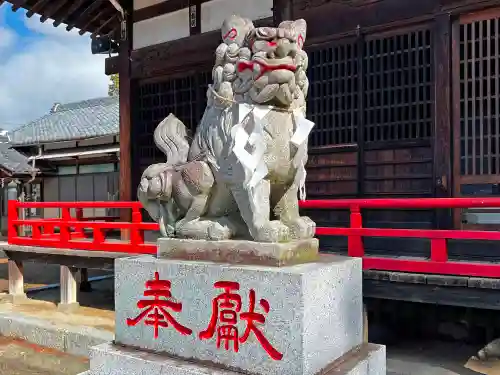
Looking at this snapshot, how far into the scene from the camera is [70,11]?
877 cm

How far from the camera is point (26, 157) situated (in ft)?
55.5

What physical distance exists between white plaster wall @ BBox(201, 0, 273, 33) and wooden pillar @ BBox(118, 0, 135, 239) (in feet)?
5.63

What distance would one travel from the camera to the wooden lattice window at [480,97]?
17.9 feet

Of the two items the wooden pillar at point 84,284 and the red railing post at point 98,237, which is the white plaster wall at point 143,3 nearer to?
the red railing post at point 98,237

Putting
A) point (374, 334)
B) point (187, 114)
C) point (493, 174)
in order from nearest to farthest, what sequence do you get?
1. point (493, 174)
2. point (374, 334)
3. point (187, 114)

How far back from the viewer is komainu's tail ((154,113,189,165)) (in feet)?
10.8

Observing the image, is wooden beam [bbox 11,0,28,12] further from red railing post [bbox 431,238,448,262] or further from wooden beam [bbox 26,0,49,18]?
red railing post [bbox 431,238,448,262]

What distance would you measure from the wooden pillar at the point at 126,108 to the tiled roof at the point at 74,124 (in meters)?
5.42

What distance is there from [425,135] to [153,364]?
4.53 meters

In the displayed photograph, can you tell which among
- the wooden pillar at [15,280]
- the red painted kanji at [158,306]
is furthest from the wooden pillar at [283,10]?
the wooden pillar at [15,280]

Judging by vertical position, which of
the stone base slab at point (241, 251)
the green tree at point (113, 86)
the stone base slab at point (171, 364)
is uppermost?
the green tree at point (113, 86)

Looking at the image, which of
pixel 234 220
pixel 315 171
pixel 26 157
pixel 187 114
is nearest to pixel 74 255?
pixel 187 114

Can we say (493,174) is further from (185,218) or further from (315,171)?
(185,218)

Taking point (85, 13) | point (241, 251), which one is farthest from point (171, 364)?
point (85, 13)
